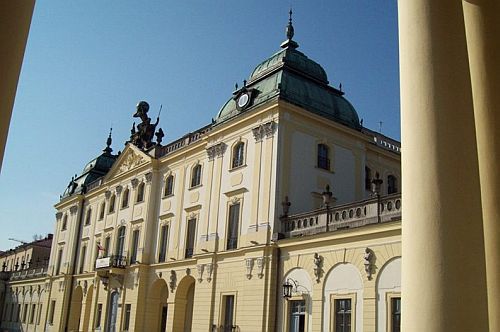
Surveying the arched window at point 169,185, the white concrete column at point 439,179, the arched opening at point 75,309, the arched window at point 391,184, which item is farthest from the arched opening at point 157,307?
the white concrete column at point 439,179

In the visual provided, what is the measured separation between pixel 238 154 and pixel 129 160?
46.2 feet

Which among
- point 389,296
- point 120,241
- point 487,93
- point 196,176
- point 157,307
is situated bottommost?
point 157,307

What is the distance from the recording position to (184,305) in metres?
31.3

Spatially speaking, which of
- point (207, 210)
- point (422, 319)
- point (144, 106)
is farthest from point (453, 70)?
point (144, 106)

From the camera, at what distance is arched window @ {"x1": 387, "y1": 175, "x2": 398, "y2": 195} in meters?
32.8

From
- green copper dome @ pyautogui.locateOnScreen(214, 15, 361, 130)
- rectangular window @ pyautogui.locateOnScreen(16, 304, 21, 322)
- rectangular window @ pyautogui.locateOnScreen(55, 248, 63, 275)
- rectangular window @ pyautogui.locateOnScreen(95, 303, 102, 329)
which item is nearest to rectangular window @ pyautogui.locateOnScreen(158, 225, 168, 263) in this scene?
green copper dome @ pyautogui.locateOnScreen(214, 15, 361, 130)

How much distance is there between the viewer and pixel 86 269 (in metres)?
44.2

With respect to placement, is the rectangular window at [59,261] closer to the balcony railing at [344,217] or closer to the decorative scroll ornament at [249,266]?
the decorative scroll ornament at [249,266]

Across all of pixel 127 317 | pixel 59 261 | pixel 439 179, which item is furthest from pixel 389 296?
pixel 59 261

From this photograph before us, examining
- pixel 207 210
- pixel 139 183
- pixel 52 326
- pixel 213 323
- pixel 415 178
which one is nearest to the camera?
pixel 415 178

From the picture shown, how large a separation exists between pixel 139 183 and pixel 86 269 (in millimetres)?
10631

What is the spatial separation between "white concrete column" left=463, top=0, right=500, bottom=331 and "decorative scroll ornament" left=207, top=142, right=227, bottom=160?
25147mm

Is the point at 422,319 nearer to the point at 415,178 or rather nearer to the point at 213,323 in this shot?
the point at 415,178

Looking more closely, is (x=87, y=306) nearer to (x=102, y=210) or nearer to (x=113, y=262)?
(x=102, y=210)
